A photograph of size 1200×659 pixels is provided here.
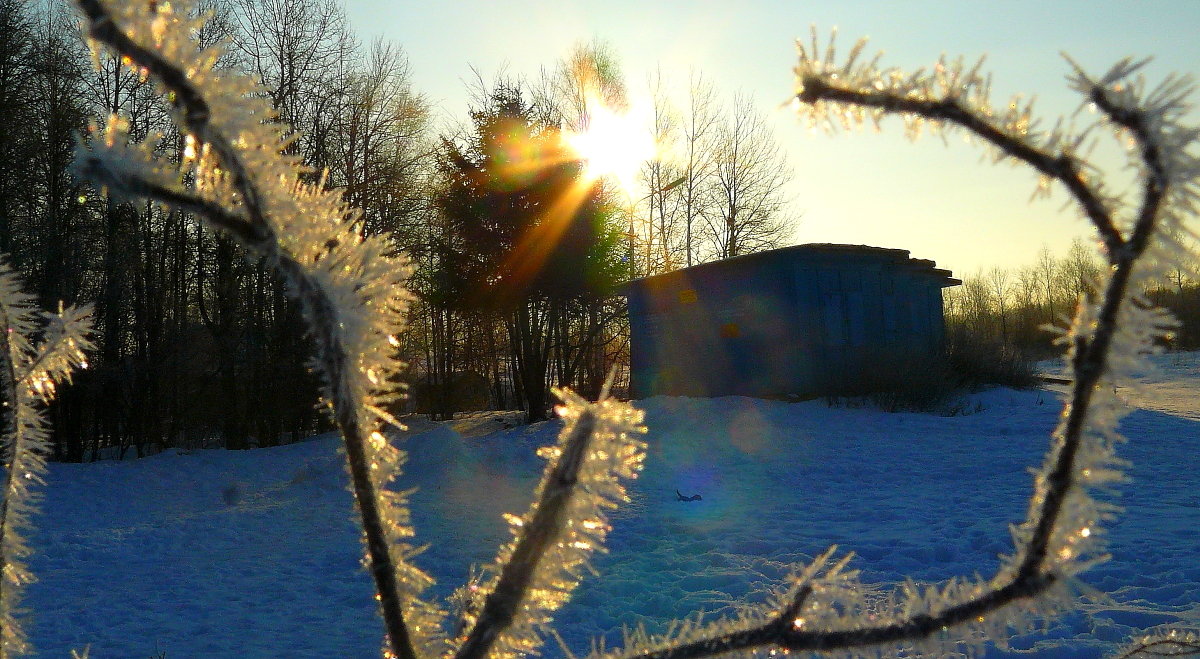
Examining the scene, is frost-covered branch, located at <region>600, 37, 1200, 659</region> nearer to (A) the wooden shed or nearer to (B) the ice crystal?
(B) the ice crystal

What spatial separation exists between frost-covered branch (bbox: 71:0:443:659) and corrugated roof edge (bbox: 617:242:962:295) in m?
15.4

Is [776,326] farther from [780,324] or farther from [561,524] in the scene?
[561,524]

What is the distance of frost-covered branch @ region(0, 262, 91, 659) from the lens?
2.43ft

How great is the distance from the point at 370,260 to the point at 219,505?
1108cm

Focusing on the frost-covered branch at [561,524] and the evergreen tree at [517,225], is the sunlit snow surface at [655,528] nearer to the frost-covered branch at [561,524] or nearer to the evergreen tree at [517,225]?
the frost-covered branch at [561,524]

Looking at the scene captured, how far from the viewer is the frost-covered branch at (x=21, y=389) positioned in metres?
0.74

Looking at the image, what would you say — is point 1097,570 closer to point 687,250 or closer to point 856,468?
point 856,468

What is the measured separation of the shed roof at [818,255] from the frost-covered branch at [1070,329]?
1532cm

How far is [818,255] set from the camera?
16203mm

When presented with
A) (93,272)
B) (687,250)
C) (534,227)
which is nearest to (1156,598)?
(534,227)

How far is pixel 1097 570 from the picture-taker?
543cm

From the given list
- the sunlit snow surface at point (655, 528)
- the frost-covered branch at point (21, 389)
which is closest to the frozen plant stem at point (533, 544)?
the frost-covered branch at point (21, 389)

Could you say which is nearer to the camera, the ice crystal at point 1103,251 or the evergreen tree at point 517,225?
the ice crystal at point 1103,251

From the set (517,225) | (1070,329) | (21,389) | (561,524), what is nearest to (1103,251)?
(1070,329)
